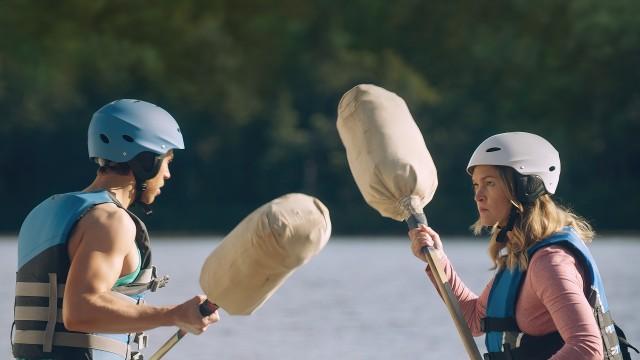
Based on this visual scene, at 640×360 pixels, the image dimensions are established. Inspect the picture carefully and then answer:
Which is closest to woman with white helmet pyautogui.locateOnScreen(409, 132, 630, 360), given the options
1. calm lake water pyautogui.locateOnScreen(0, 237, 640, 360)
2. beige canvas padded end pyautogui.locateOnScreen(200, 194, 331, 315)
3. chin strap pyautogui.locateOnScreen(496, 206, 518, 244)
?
chin strap pyautogui.locateOnScreen(496, 206, 518, 244)

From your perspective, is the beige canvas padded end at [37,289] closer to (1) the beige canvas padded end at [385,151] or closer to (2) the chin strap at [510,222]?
(1) the beige canvas padded end at [385,151]

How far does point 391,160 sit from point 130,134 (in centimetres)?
93

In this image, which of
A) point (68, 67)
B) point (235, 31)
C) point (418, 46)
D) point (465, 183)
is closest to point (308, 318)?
point (465, 183)

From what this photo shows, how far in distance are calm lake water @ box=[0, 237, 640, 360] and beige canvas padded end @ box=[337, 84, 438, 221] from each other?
5.12m

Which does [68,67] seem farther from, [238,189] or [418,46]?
[418,46]

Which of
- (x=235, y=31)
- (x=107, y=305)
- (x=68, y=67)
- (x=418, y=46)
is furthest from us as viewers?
(x=235, y=31)

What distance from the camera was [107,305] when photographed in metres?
4.44

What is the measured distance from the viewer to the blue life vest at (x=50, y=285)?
4.61m

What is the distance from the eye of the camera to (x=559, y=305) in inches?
177

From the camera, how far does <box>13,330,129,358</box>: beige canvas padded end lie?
4.65 metres

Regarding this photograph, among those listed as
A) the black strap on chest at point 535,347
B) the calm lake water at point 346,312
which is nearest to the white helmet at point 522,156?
the black strap on chest at point 535,347

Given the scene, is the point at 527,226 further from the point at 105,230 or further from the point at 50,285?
the point at 50,285

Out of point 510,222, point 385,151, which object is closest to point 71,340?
point 385,151

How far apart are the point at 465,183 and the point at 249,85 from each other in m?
17.5
